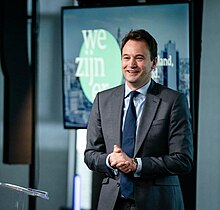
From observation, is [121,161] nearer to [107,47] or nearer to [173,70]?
[173,70]

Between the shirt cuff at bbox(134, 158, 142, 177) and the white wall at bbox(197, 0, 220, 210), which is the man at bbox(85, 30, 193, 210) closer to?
the shirt cuff at bbox(134, 158, 142, 177)

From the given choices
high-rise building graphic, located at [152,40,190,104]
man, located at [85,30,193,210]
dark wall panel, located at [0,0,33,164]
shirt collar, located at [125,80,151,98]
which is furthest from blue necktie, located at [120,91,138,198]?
dark wall panel, located at [0,0,33,164]

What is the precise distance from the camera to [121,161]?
2.23m

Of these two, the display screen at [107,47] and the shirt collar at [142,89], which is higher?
the display screen at [107,47]

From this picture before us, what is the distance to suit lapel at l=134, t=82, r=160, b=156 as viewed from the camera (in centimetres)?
230

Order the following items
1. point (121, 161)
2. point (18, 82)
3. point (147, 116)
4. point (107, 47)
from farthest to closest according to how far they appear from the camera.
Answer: point (18, 82) < point (107, 47) < point (147, 116) < point (121, 161)

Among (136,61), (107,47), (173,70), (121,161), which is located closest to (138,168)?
(121,161)

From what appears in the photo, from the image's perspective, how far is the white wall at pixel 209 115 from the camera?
4004 millimetres

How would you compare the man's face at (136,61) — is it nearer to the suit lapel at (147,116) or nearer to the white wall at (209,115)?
the suit lapel at (147,116)

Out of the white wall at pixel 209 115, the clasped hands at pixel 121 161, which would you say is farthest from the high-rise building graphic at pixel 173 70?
the clasped hands at pixel 121 161

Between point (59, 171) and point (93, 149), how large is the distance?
269 centimetres

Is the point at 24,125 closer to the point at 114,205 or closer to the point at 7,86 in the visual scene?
the point at 7,86

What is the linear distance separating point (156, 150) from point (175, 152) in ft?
0.27

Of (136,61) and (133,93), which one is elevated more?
(136,61)
